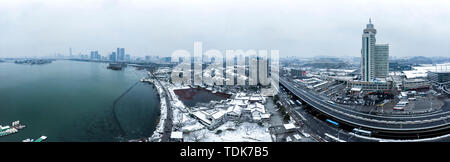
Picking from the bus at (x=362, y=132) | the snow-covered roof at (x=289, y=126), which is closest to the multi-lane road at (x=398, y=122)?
the bus at (x=362, y=132)

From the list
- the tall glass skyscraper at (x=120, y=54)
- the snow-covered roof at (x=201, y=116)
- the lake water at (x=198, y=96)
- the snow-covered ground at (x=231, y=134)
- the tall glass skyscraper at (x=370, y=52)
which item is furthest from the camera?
the tall glass skyscraper at (x=120, y=54)

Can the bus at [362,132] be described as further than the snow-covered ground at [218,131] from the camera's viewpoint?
No

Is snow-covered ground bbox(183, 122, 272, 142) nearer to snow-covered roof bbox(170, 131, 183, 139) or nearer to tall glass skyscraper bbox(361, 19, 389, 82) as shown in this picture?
snow-covered roof bbox(170, 131, 183, 139)

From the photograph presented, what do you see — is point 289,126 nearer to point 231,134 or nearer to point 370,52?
point 231,134

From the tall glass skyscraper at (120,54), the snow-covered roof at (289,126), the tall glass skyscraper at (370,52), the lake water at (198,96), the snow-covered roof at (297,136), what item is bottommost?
the snow-covered roof at (297,136)

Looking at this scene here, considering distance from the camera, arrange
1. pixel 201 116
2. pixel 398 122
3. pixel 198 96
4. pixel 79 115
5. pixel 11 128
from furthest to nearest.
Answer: pixel 198 96 < pixel 79 115 < pixel 201 116 < pixel 11 128 < pixel 398 122

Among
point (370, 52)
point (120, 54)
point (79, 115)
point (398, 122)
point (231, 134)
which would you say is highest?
point (120, 54)

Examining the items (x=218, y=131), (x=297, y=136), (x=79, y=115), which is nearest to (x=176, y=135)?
(x=218, y=131)

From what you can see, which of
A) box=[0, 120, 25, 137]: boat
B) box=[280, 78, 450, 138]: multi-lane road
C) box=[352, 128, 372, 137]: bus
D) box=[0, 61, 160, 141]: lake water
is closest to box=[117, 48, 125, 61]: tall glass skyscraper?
box=[0, 61, 160, 141]: lake water

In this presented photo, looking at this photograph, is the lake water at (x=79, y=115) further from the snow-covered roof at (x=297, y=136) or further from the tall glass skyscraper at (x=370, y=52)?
the tall glass skyscraper at (x=370, y=52)
